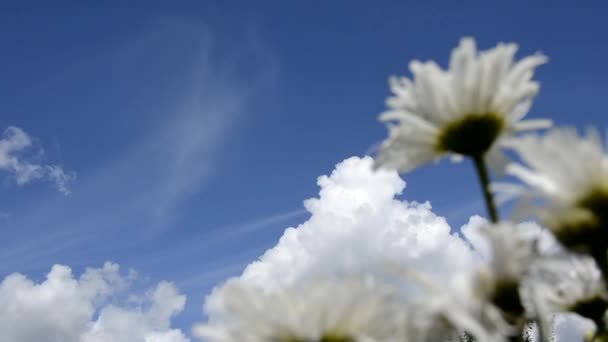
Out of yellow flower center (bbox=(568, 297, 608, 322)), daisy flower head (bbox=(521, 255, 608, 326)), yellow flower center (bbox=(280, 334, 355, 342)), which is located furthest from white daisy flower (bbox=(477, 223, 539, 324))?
yellow flower center (bbox=(568, 297, 608, 322))

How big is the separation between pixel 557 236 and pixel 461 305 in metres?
0.63

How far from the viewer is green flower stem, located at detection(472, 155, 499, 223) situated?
2.45 m

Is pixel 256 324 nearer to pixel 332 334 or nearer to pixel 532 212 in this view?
pixel 332 334

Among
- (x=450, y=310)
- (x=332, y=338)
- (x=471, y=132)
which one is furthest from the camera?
(x=471, y=132)

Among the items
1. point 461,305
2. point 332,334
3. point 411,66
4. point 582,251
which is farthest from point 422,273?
point 411,66

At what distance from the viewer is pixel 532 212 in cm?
233

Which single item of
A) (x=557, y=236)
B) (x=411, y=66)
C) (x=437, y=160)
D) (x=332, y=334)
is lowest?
(x=332, y=334)

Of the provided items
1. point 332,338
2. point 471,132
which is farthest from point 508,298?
point 471,132

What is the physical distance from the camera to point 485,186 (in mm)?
2615

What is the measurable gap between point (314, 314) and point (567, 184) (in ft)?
3.05

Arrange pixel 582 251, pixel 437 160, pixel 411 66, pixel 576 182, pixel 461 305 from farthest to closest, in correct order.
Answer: pixel 437 160 → pixel 411 66 → pixel 582 251 → pixel 576 182 → pixel 461 305

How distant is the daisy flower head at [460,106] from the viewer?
8.87 ft

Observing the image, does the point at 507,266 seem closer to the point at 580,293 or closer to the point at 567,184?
the point at 567,184

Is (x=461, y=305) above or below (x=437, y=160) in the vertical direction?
below
